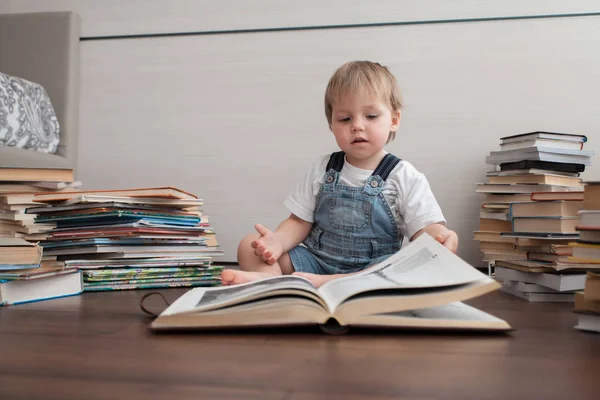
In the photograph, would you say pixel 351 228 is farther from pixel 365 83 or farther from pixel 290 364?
pixel 290 364

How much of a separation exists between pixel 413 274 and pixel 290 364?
10.3 inches

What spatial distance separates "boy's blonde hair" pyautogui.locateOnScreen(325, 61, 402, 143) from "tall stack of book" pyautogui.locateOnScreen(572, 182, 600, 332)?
61 centimetres

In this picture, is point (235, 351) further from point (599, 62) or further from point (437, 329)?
point (599, 62)

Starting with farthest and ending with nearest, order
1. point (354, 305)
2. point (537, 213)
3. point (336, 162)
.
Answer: point (336, 162) < point (537, 213) < point (354, 305)

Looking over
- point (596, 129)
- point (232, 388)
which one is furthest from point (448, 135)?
point (232, 388)

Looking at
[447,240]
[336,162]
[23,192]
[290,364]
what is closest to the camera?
[290,364]

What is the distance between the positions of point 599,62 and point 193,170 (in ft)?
4.60

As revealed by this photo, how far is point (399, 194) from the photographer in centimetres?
146

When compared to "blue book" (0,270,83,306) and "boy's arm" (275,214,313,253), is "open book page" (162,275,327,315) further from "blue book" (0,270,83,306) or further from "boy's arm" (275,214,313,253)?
"boy's arm" (275,214,313,253)

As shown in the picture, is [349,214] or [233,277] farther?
[349,214]

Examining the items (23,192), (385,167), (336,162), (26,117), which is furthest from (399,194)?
(26,117)

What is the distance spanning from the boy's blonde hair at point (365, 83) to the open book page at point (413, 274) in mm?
495

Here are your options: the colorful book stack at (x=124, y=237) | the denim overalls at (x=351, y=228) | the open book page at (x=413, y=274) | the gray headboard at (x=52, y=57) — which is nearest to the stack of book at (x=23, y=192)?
the colorful book stack at (x=124, y=237)

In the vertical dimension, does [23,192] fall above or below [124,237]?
above
